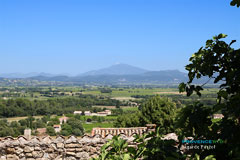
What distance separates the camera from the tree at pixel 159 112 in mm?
18531


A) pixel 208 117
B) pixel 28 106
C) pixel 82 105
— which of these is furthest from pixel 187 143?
pixel 82 105

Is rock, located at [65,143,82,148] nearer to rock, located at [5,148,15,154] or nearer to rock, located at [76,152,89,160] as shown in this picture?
rock, located at [76,152,89,160]

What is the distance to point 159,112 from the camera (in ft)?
62.7

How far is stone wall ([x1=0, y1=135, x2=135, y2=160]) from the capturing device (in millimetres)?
5684

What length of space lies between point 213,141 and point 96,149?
3.56 m

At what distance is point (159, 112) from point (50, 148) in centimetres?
1413

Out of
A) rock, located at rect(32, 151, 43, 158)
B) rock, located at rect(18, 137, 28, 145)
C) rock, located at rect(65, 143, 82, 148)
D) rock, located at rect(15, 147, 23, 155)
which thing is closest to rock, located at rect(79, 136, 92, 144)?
rock, located at rect(65, 143, 82, 148)

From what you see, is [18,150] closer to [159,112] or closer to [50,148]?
[50,148]

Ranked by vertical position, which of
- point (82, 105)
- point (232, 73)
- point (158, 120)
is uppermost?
point (232, 73)

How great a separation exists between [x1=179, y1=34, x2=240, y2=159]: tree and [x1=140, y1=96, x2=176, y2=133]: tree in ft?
52.2

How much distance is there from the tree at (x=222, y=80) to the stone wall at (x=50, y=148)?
333cm

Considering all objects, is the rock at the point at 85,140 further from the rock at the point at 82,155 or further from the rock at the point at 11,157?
the rock at the point at 11,157

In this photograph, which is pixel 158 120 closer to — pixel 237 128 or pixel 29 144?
pixel 29 144

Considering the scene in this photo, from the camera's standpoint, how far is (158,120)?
19.0m
